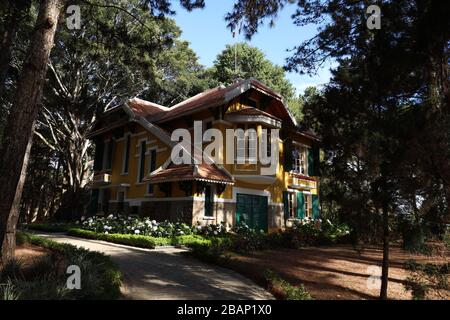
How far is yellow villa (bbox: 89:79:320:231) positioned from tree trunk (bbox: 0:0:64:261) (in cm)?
978

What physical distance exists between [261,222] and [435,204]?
45.2 feet

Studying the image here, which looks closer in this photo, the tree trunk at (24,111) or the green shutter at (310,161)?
the tree trunk at (24,111)

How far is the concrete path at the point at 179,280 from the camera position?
6.92m

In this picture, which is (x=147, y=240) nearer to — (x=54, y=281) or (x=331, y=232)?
(x=54, y=281)

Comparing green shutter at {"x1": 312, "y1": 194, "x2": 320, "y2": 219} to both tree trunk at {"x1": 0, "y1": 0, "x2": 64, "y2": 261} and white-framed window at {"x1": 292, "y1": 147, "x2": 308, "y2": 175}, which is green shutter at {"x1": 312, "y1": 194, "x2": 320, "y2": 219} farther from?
tree trunk at {"x1": 0, "y1": 0, "x2": 64, "y2": 261}

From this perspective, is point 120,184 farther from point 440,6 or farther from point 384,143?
point 440,6

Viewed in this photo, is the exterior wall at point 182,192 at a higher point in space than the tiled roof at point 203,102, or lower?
lower

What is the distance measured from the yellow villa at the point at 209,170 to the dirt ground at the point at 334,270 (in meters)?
4.85

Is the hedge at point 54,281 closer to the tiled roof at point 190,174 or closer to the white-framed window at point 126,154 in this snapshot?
the tiled roof at point 190,174

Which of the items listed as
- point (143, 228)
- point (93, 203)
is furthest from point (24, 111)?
point (93, 203)

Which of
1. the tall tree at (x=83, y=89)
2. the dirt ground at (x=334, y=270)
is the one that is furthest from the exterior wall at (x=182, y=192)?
the dirt ground at (x=334, y=270)

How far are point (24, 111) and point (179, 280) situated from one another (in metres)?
4.96

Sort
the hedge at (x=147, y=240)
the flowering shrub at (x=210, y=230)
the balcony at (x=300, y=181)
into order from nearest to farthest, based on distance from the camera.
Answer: the hedge at (x=147, y=240)
the flowering shrub at (x=210, y=230)
the balcony at (x=300, y=181)
